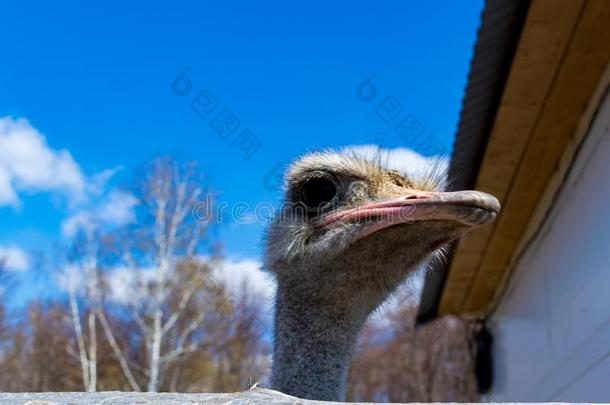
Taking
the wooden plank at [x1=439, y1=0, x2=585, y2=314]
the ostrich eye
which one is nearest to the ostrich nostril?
the ostrich eye

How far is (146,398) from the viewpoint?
1353 millimetres

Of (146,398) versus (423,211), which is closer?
(146,398)

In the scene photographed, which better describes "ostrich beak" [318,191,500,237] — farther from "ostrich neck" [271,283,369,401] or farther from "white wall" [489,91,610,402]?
"white wall" [489,91,610,402]

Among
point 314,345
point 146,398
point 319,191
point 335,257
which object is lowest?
point 146,398

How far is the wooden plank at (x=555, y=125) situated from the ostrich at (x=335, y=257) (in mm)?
1164

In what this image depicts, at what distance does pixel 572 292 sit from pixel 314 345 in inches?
76.7

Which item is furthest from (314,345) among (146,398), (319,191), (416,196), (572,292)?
(572,292)

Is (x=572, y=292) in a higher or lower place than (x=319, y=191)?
lower

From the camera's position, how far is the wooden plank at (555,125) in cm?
328

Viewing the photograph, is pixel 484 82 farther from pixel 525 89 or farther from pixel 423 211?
pixel 423 211

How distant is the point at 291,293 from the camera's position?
2.67m

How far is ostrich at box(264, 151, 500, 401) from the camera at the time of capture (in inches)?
95.6

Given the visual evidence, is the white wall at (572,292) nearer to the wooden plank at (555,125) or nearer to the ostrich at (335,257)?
the wooden plank at (555,125)

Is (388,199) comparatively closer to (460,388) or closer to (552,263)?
(552,263)
